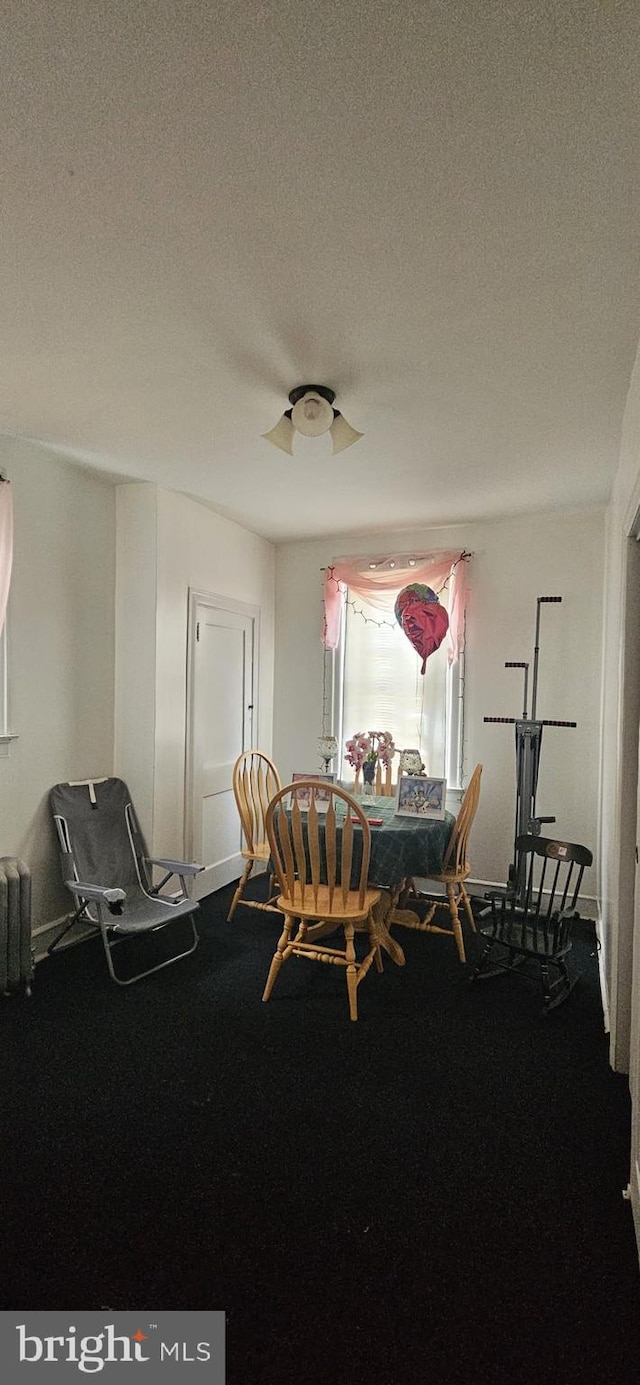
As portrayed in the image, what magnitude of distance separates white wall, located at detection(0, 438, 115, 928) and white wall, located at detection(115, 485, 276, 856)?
0.31ft

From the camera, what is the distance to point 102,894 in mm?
2998

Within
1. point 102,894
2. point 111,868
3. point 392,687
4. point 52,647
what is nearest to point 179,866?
point 111,868

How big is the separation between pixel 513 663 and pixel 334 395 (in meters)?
2.34

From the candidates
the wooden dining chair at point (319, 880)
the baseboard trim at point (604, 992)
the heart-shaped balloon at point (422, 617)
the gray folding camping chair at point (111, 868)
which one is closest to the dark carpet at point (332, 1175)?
the baseboard trim at point (604, 992)

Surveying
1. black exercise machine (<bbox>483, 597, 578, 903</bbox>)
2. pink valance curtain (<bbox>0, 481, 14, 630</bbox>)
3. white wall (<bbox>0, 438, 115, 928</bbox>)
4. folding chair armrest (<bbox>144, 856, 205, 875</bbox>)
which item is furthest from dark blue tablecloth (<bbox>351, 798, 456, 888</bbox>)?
pink valance curtain (<bbox>0, 481, 14, 630</bbox>)

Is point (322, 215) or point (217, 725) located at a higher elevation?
point (322, 215)

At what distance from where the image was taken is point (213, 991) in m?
3.03

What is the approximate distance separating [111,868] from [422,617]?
2.41 meters

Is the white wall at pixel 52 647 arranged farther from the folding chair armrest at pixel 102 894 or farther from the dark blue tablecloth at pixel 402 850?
the dark blue tablecloth at pixel 402 850

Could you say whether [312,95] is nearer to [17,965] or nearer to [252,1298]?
[252,1298]

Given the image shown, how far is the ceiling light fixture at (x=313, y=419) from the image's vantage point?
2451 mm

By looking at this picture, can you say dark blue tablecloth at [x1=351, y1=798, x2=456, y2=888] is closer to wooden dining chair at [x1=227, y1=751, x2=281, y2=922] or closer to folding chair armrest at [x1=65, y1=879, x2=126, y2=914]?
wooden dining chair at [x1=227, y1=751, x2=281, y2=922]

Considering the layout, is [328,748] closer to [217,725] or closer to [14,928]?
[217,725]

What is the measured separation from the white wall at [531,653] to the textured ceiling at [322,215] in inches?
55.1
